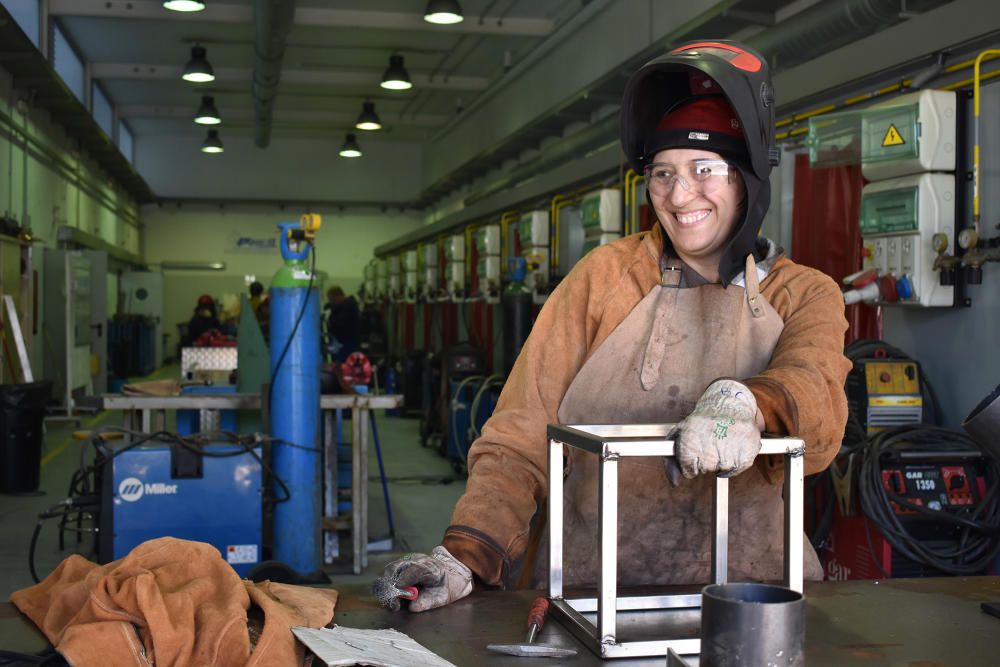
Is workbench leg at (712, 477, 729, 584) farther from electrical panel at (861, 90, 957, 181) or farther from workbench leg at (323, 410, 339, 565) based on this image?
workbench leg at (323, 410, 339, 565)

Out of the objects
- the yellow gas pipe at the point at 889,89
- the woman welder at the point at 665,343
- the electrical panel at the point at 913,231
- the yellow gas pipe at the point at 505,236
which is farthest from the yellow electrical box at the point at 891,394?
the yellow gas pipe at the point at 505,236

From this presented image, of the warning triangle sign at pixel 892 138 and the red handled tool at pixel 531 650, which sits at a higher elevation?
the warning triangle sign at pixel 892 138

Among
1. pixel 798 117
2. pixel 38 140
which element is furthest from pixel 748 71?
pixel 38 140

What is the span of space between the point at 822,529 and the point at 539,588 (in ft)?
7.80

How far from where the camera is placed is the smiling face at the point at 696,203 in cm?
182

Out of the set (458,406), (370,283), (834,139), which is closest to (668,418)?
(834,139)

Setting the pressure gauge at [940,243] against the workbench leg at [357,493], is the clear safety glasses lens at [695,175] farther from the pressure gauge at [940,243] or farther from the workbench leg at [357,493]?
the workbench leg at [357,493]

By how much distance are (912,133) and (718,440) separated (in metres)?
2.85

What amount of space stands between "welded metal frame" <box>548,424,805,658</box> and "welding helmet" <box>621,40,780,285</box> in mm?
407

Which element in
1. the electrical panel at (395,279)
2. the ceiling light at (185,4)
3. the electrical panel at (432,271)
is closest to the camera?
the ceiling light at (185,4)

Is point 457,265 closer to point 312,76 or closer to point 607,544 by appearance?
point 312,76

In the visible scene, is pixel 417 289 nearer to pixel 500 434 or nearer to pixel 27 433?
pixel 27 433

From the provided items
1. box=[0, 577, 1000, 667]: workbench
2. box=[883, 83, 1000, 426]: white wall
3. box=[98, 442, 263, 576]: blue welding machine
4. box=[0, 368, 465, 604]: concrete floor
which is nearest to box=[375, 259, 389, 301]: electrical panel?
box=[0, 368, 465, 604]: concrete floor

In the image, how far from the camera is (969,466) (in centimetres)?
375
